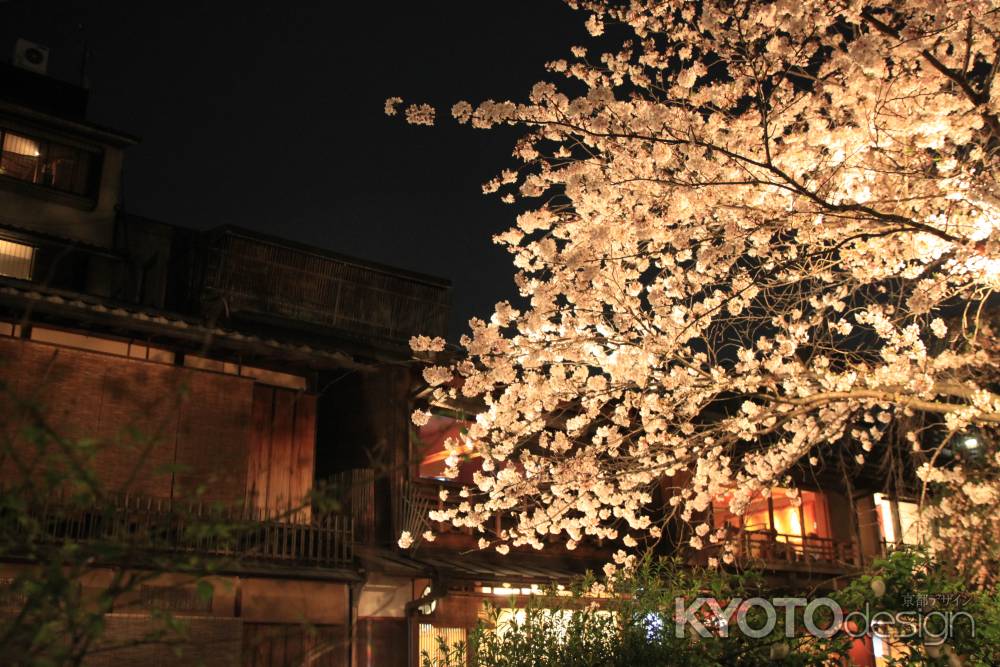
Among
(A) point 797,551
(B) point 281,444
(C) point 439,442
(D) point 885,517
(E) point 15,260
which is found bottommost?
(A) point 797,551

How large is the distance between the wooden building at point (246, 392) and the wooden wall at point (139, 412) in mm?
30

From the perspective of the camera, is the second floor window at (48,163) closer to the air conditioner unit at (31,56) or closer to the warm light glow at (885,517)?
the air conditioner unit at (31,56)

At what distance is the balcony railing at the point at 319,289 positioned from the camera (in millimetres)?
16266

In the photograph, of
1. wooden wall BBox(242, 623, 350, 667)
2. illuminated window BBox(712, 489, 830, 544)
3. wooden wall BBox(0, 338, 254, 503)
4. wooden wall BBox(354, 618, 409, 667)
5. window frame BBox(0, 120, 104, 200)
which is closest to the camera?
wooden wall BBox(0, 338, 254, 503)

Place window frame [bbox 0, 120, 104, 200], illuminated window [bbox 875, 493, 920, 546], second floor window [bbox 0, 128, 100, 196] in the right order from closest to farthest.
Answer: window frame [bbox 0, 120, 104, 200], second floor window [bbox 0, 128, 100, 196], illuminated window [bbox 875, 493, 920, 546]

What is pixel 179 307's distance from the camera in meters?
16.5

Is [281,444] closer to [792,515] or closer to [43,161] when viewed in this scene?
[43,161]

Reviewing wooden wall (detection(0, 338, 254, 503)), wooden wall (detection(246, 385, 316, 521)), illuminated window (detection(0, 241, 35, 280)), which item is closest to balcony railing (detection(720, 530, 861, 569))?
wooden wall (detection(246, 385, 316, 521))

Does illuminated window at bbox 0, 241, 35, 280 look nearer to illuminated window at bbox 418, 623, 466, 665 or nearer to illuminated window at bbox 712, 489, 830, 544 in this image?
illuminated window at bbox 418, 623, 466, 665

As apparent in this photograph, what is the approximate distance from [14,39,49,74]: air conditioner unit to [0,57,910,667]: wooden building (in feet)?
1.32

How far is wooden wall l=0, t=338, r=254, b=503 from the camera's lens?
11.9 meters

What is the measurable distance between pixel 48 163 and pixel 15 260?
2065 millimetres

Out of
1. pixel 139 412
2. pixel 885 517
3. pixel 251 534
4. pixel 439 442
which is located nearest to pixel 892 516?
pixel 885 517

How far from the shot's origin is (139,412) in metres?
12.5
